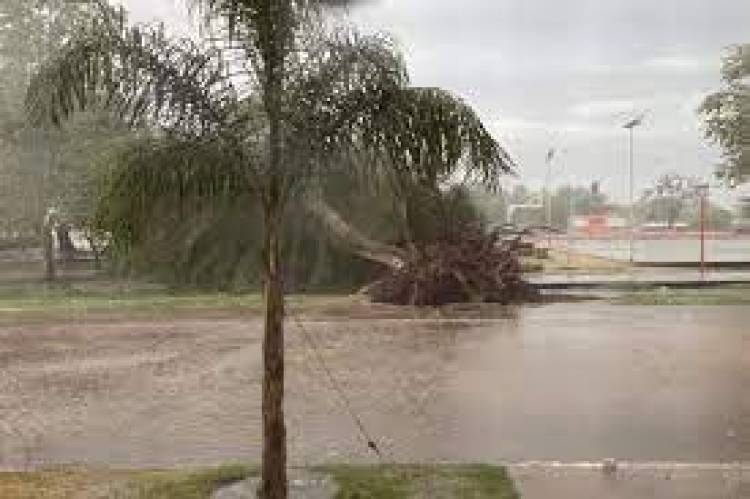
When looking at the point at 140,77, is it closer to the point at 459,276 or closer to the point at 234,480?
the point at 234,480

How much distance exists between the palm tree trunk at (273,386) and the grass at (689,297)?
16.1 meters


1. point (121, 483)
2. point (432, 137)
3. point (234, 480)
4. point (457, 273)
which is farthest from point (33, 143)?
point (432, 137)

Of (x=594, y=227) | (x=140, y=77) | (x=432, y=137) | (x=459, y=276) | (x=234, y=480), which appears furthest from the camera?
(x=594, y=227)

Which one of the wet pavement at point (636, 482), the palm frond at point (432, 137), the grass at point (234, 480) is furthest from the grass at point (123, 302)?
the palm frond at point (432, 137)

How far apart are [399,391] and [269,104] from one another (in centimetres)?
577

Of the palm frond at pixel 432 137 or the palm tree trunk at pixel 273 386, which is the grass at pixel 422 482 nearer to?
the palm tree trunk at pixel 273 386

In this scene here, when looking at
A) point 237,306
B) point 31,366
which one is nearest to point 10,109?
point 237,306

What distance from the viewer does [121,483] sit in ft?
26.9

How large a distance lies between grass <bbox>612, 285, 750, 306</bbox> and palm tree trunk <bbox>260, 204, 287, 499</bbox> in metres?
16.1

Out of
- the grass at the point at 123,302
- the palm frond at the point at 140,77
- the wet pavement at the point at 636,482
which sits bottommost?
the grass at the point at 123,302

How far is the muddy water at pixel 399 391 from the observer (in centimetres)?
961

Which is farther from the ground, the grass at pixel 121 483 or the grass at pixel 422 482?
the grass at pixel 422 482

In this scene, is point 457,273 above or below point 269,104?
below

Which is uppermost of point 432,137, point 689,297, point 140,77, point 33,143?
point 33,143
